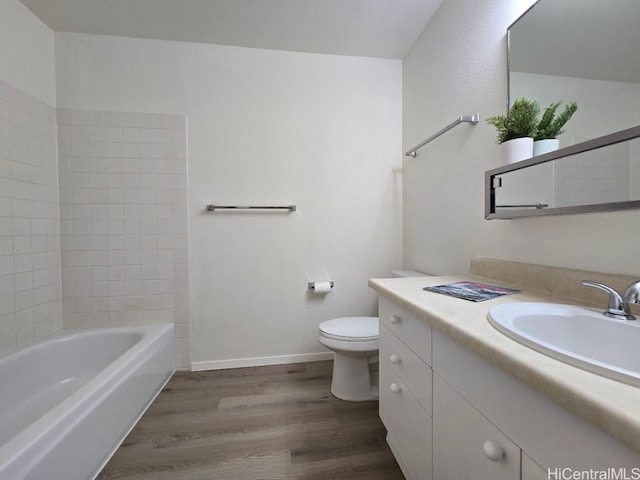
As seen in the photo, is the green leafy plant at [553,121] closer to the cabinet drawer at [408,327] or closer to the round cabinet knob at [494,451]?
the cabinet drawer at [408,327]

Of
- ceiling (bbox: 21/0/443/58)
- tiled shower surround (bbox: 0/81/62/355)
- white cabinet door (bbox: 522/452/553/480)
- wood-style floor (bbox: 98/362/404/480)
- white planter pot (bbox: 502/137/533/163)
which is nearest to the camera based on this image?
white cabinet door (bbox: 522/452/553/480)

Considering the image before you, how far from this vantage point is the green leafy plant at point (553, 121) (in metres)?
0.91

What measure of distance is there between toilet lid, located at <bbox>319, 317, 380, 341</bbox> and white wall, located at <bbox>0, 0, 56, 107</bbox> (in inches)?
89.3

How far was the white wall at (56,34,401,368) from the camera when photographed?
1864 millimetres

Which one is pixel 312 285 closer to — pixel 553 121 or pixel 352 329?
pixel 352 329

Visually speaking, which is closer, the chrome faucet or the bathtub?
the chrome faucet

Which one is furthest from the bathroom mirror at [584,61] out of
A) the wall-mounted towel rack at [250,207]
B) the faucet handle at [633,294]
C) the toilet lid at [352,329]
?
the wall-mounted towel rack at [250,207]

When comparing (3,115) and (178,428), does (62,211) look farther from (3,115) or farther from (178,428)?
(178,428)

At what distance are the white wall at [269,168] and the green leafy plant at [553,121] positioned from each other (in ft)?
3.88

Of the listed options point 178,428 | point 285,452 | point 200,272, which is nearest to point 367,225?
point 200,272

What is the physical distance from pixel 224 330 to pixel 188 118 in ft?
5.01

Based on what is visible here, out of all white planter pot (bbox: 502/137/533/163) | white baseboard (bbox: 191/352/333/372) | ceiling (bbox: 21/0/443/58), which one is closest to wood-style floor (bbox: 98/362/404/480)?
white baseboard (bbox: 191/352/333/372)

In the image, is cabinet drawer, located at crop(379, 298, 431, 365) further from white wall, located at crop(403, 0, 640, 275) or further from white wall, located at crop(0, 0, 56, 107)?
white wall, located at crop(0, 0, 56, 107)

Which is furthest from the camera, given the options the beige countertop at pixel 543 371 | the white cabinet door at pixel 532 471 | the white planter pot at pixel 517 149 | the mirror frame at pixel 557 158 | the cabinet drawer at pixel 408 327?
the white planter pot at pixel 517 149
